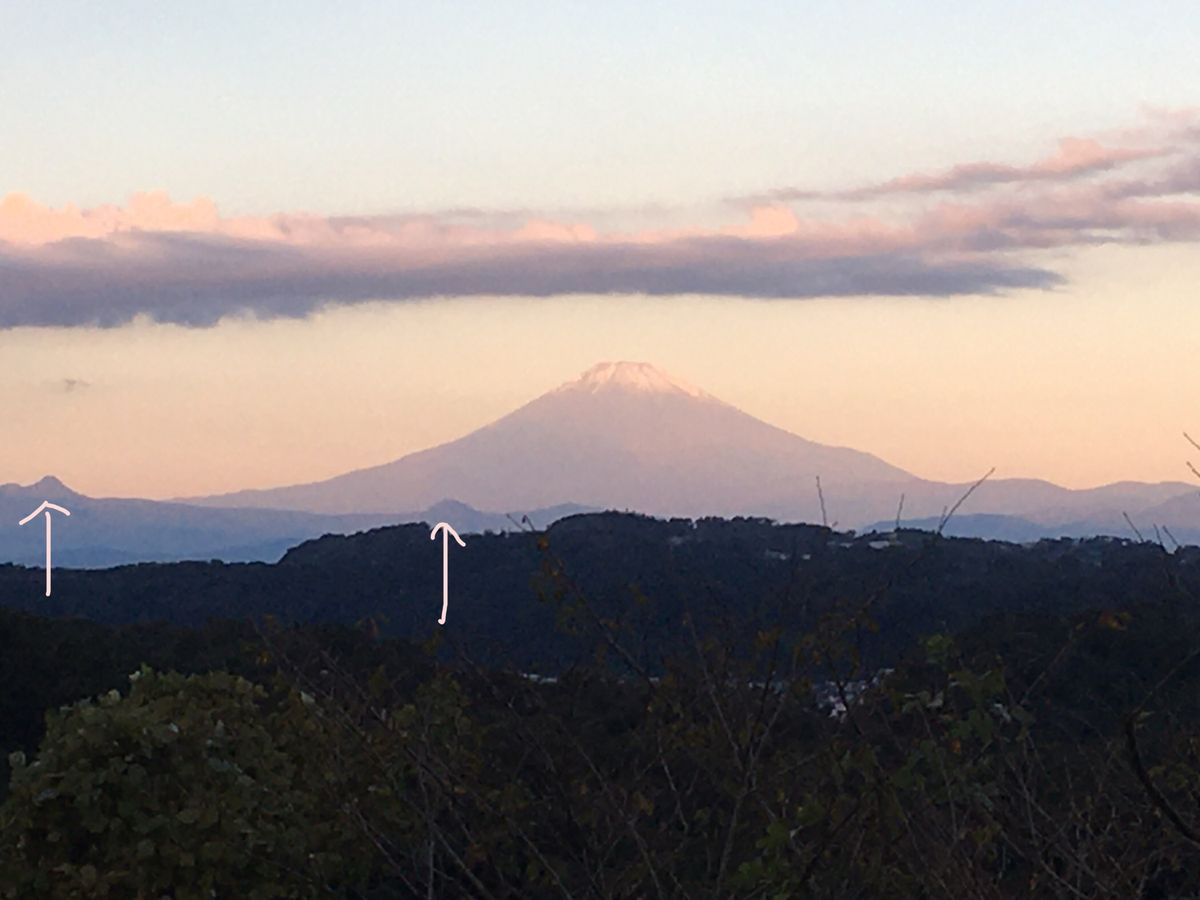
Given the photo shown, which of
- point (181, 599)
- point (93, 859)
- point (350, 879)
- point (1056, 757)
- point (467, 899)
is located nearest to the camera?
point (467, 899)

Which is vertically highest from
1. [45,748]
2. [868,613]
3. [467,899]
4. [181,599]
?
[868,613]

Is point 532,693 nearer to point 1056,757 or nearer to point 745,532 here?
point 1056,757

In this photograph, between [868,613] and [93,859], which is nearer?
[868,613]

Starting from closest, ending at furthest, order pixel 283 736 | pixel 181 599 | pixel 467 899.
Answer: pixel 467 899, pixel 283 736, pixel 181 599

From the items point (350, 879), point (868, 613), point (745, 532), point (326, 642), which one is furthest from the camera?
point (745, 532)

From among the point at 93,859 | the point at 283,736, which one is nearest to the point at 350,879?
the point at 283,736

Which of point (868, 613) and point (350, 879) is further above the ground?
point (868, 613)

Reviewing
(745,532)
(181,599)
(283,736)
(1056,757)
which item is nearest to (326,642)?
(283,736)

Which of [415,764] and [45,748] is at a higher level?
[415,764]

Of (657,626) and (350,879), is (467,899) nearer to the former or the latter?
(657,626)

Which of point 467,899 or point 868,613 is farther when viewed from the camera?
point 868,613
